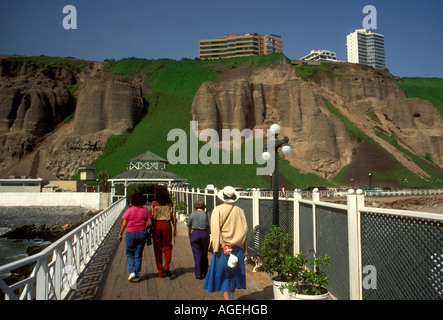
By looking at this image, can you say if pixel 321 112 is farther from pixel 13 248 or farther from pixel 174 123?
pixel 13 248

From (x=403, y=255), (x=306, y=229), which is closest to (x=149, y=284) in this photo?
(x=306, y=229)

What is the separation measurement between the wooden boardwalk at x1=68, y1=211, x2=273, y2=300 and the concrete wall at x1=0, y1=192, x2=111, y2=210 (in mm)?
34950

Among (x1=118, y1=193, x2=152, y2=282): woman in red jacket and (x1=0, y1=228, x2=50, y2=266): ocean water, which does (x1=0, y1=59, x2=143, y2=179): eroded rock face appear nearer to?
(x1=0, y1=228, x2=50, y2=266): ocean water

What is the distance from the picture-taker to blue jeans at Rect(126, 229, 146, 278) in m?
7.34

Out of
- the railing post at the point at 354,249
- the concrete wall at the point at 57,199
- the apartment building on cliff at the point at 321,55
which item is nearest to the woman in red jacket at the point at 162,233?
the railing post at the point at 354,249

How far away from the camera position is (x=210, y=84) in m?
73.7

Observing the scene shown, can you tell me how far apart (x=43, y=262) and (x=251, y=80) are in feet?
259

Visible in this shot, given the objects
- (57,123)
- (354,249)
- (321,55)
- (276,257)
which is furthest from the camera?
(321,55)

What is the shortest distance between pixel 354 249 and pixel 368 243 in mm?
350

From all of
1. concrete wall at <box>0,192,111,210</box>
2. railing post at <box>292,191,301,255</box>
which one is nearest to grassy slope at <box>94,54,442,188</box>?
concrete wall at <box>0,192,111,210</box>

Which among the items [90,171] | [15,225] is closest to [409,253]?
[15,225]

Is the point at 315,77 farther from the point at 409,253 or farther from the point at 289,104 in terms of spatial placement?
the point at 409,253

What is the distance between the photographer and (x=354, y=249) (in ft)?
17.2

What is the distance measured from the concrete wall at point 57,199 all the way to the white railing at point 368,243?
3870 centimetres
